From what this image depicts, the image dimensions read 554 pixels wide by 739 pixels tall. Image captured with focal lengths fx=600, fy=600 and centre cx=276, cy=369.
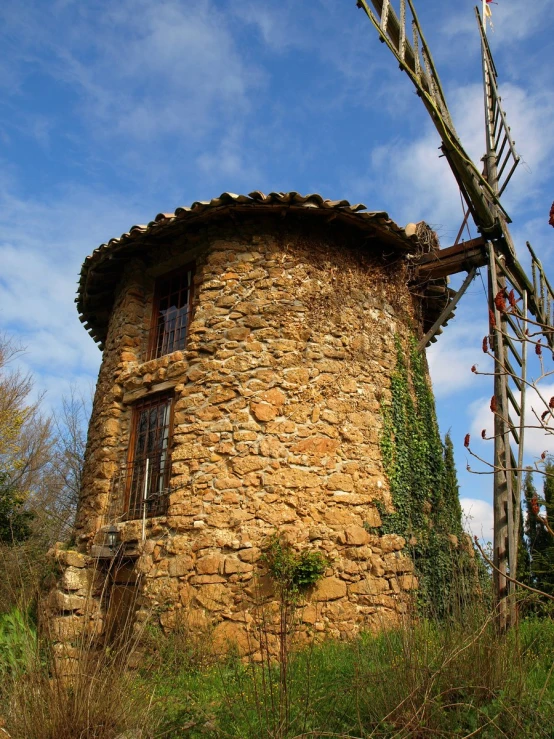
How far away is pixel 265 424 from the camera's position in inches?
301

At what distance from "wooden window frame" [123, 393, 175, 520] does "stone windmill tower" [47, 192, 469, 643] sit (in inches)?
1.1

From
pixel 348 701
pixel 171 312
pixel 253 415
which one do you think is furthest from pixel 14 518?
pixel 348 701

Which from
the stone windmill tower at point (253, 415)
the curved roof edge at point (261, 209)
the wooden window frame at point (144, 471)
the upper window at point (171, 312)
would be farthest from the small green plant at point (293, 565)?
the curved roof edge at point (261, 209)

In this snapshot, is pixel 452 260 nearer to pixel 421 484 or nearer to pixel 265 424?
pixel 421 484

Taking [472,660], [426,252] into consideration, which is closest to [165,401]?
[426,252]

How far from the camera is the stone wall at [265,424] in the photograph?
23.3 ft

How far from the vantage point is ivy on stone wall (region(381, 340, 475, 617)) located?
7.80m

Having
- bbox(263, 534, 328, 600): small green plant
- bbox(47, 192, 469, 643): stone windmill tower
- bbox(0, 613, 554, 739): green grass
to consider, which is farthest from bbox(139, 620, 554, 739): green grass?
bbox(47, 192, 469, 643): stone windmill tower

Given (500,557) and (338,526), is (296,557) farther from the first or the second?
(500,557)

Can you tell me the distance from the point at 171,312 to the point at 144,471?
2.55m

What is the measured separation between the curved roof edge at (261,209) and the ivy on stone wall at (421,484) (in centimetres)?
162

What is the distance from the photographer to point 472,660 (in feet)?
14.2

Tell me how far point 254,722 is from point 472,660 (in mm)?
1610

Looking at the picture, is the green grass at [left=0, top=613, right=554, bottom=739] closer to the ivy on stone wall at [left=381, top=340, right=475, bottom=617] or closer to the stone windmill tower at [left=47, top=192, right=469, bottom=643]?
the stone windmill tower at [left=47, top=192, right=469, bottom=643]
